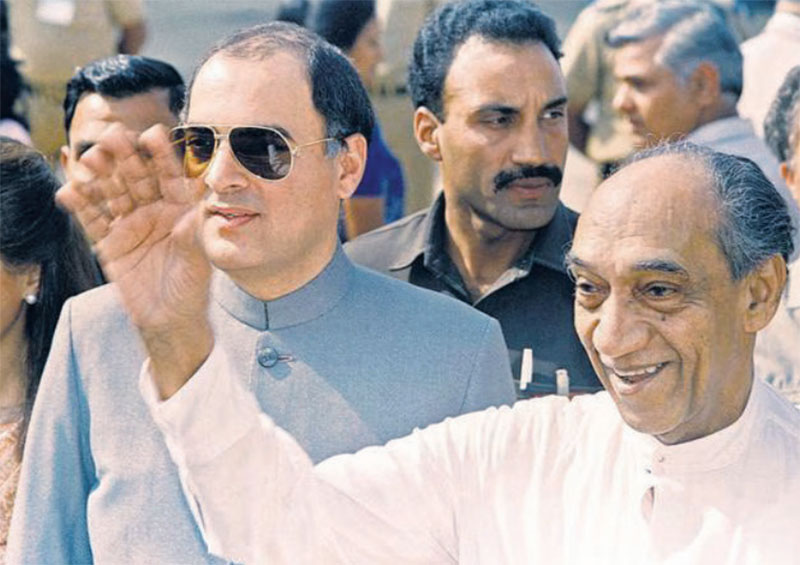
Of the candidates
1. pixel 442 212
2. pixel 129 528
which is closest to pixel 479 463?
pixel 129 528

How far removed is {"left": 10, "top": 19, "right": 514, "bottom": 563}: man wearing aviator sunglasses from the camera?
350 cm

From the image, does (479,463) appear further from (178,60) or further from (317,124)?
(178,60)

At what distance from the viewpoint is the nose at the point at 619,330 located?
307cm

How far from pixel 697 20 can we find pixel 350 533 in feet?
10.2

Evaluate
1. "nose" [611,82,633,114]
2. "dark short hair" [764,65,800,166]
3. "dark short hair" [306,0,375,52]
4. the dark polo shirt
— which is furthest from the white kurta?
"dark short hair" [306,0,375,52]

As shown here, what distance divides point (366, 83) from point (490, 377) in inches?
119

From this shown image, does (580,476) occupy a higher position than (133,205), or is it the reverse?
(133,205)

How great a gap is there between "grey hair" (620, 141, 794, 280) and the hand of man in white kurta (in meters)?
0.88

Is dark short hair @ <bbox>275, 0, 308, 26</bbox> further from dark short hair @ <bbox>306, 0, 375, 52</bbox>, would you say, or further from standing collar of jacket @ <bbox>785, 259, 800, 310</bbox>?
standing collar of jacket @ <bbox>785, 259, 800, 310</bbox>

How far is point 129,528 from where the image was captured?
346 centimetres

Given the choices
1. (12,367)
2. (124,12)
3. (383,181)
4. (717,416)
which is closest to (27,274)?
(12,367)

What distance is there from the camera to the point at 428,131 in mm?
4828

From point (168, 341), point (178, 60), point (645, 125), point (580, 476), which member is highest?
point (168, 341)

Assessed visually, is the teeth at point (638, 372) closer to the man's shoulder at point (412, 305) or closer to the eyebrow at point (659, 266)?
the eyebrow at point (659, 266)
